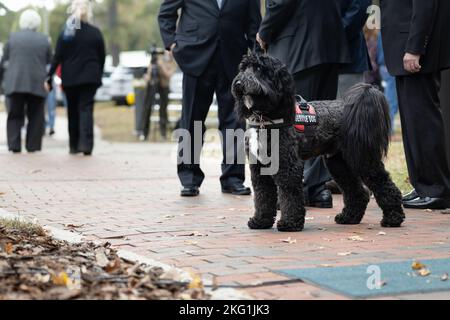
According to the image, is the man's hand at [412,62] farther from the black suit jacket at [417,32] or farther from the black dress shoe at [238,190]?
the black dress shoe at [238,190]

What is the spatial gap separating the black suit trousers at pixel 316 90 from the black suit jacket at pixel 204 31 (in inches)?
45.3

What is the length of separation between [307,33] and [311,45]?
11 cm

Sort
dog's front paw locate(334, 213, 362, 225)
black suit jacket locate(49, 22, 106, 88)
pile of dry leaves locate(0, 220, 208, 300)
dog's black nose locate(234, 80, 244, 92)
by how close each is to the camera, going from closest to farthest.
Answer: pile of dry leaves locate(0, 220, 208, 300) → dog's black nose locate(234, 80, 244, 92) → dog's front paw locate(334, 213, 362, 225) → black suit jacket locate(49, 22, 106, 88)

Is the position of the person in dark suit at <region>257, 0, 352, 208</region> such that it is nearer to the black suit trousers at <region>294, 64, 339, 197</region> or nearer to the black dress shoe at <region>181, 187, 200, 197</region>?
the black suit trousers at <region>294, 64, 339, 197</region>

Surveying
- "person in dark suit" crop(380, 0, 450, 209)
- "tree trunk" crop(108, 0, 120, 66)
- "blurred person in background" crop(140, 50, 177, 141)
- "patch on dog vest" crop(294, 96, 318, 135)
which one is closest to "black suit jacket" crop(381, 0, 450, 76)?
"person in dark suit" crop(380, 0, 450, 209)

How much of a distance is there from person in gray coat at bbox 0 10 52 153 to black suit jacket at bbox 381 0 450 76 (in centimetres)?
831

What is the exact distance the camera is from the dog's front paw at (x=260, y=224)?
655 centimetres

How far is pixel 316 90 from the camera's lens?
7.76m

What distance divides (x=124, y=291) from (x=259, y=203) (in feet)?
7.88

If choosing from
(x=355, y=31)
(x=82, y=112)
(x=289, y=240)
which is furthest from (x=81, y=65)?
(x=289, y=240)

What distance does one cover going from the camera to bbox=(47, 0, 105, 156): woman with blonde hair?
45.6 feet

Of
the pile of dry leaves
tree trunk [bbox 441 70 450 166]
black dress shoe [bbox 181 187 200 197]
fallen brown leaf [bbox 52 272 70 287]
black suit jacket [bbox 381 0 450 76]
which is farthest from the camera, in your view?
black dress shoe [bbox 181 187 200 197]

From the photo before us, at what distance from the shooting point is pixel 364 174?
6.64 metres
